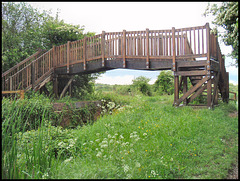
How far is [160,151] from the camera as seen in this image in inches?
182

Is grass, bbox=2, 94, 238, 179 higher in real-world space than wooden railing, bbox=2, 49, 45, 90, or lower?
lower

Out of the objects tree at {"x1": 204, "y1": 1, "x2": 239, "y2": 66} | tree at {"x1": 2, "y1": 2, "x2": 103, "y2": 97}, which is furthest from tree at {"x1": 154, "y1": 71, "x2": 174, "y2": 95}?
tree at {"x1": 204, "y1": 1, "x2": 239, "y2": 66}

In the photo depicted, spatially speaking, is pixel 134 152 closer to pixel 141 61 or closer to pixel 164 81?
pixel 141 61

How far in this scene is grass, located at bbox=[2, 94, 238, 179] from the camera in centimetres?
340

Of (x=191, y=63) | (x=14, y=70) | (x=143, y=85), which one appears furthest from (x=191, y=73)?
(x=143, y=85)

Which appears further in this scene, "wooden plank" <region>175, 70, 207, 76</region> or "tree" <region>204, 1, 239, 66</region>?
"wooden plank" <region>175, 70, 207, 76</region>

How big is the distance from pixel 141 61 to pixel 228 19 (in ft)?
19.3

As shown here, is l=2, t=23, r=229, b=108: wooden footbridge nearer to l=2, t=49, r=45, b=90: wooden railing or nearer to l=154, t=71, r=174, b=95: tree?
l=2, t=49, r=45, b=90: wooden railing

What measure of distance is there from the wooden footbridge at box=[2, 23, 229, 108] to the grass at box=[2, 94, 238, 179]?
9.66 feet

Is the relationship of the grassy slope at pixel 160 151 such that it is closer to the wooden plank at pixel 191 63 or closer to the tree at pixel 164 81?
the wooden plank at pixel 191 63

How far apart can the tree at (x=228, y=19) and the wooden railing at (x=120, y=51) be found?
13.4ft

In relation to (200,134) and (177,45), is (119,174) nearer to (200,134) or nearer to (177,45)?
(200,134)

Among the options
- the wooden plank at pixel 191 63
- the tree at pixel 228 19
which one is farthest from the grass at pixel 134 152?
the wooden plank at pixel 191 63

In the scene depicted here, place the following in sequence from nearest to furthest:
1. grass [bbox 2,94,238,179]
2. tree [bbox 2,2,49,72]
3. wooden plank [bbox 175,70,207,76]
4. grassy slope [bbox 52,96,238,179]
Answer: grass [bbox 2,94,238,179]
grassy slope [bbox 52,96,238,179]
wooden plank [bbox 175,70,207,76]
tree [bbox 2,2,49,72]
